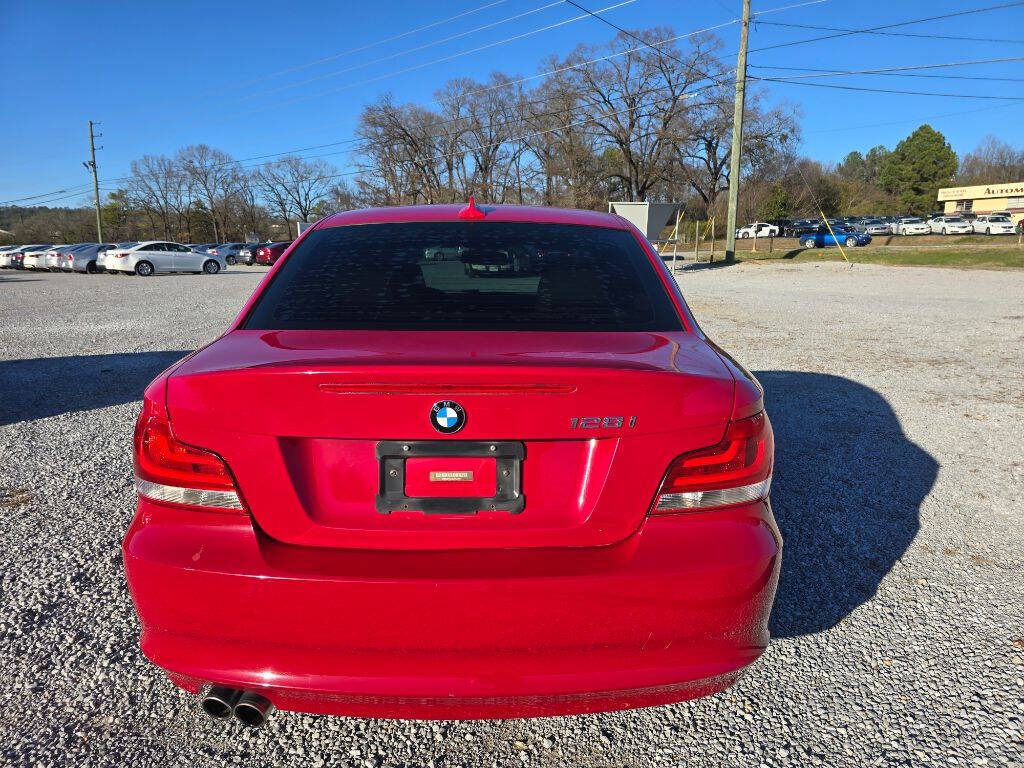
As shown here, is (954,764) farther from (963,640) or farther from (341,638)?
(341,638)

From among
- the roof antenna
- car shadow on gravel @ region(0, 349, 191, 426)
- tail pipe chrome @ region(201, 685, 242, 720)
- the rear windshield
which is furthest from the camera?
car shadow on gravel @ region(0, 349, 191, 426)

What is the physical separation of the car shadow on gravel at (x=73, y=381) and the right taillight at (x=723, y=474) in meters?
6.07

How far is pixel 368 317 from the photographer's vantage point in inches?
87.2

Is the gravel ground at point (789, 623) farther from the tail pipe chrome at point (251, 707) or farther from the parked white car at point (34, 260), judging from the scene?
the parked white car at point (34, 260)

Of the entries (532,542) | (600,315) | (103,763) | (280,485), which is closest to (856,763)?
(532,542)

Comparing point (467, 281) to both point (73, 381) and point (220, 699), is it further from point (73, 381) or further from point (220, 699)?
point (73, 381)

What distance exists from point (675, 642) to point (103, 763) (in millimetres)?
1717

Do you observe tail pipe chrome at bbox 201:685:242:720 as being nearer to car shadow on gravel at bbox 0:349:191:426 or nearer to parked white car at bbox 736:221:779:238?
car shadow on gravel at bbox 0:349:191:426

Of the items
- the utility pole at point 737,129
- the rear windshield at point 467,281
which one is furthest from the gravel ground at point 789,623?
the utility pole at point 737,129

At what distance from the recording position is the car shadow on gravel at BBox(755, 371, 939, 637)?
2994 millimetres

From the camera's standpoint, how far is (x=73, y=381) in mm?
7434

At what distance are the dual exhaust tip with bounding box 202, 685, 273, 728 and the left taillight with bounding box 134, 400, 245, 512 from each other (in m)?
0.48

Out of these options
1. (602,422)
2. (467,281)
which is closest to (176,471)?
(602,422)

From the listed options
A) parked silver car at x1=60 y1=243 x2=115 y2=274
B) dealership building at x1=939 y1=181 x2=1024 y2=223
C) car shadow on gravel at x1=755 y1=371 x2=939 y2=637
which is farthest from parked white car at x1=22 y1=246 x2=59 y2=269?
dealership building at x1=939 y1=181 x2=1024 y2=223
